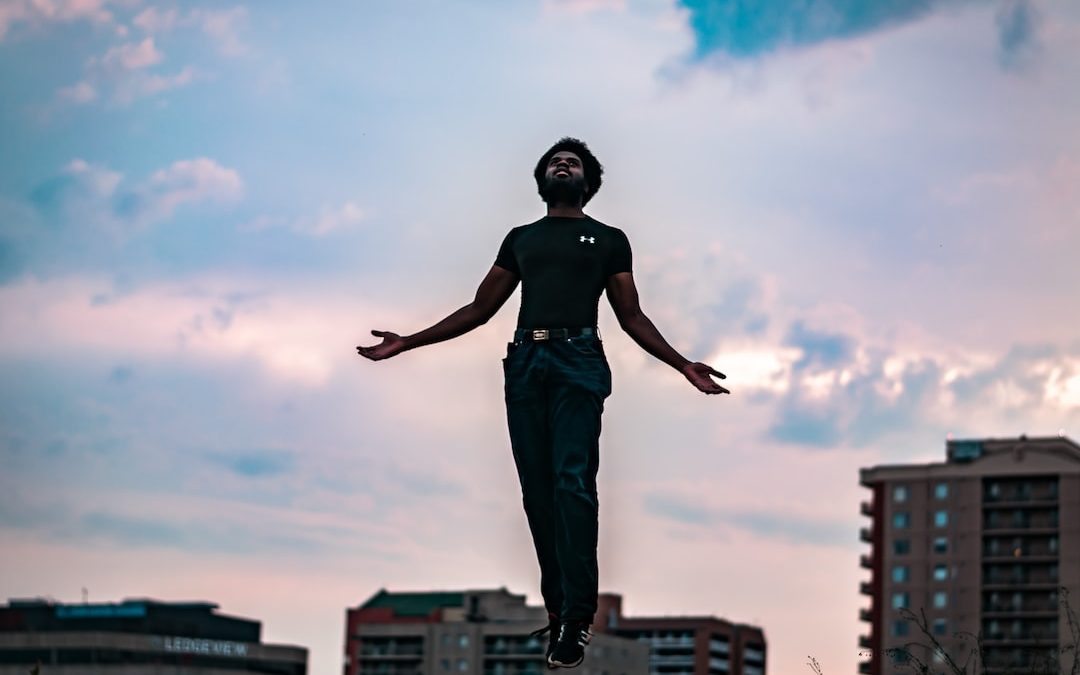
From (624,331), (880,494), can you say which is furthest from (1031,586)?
(624,331)

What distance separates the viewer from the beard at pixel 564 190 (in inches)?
501

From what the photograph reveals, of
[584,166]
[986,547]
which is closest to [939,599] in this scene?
[986,547]

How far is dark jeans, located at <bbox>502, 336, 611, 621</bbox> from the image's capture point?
11969mm

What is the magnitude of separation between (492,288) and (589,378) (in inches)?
41.7

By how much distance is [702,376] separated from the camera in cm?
1202

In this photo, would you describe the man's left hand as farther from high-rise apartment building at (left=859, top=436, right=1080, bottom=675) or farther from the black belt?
high-rise apartment building at (left=859, top=436, right=1080, bottom=675)

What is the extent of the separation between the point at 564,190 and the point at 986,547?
175m

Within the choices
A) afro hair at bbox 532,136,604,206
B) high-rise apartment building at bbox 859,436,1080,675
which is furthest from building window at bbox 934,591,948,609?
afro hair at bbox 532,136,604,206

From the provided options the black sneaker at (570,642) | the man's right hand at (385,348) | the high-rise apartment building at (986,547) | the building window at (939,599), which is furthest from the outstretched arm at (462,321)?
the building window at (939,599)

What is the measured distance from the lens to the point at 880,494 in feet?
625

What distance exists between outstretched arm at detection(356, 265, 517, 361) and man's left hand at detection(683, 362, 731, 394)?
1.39 meters

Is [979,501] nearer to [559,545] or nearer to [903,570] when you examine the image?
[903,570]

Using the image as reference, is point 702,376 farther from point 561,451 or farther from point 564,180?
point 564,180

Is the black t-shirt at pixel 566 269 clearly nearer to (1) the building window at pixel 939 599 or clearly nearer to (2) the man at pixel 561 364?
(2) the man at pixel 561 364
